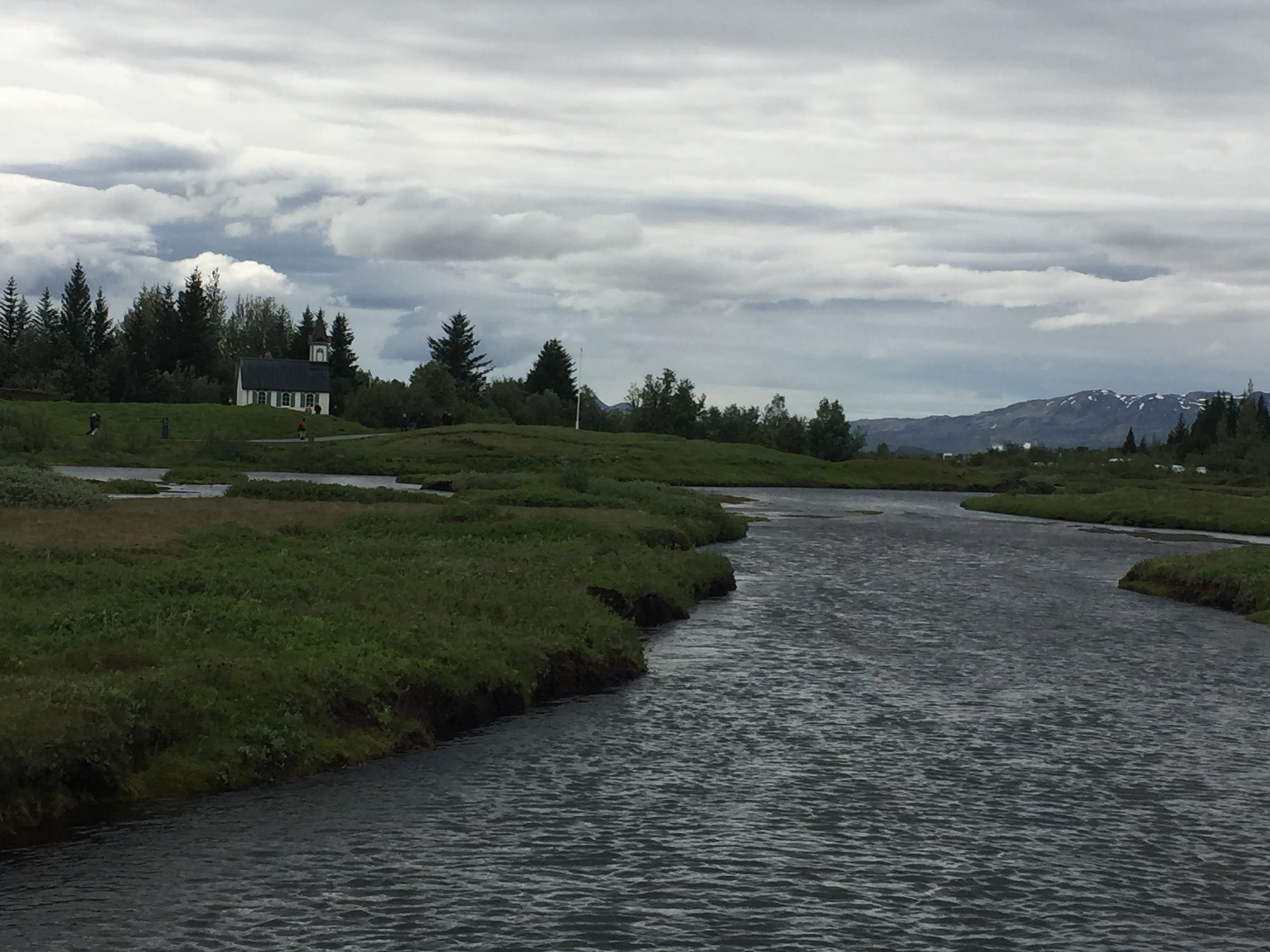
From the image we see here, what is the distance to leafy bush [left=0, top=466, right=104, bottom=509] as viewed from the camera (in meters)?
56.7

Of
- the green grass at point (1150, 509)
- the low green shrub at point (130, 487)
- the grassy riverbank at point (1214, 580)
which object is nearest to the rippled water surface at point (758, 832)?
the grassy riverbank at point (1214, 580)

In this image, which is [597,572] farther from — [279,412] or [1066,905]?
[279,412]

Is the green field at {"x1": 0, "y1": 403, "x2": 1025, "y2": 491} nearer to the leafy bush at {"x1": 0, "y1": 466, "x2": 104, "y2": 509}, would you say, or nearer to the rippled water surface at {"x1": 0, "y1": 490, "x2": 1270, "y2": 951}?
the leafy bush at {"x1": 0, "y1": 466, "x2": 104, "y2": 509}

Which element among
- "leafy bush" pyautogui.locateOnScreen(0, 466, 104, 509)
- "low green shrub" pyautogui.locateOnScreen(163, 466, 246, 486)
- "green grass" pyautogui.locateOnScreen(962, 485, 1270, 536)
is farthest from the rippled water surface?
"green grass" pyautogui.locateOnScreen(962, 485, 1270, 536)

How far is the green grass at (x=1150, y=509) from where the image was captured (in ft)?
373

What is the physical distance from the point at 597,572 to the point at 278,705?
2151 cm

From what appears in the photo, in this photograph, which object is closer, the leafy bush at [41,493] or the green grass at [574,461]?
the leafy bush at [41,493]

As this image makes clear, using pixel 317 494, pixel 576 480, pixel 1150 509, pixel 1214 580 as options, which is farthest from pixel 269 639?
pixel 1150 509

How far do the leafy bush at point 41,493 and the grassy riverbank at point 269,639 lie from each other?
6.91ft

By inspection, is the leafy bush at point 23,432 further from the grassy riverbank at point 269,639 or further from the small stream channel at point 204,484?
the grassy riverbank at point 269,639

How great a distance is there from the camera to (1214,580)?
58.0m

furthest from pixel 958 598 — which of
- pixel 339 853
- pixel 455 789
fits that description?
pixel 339 853

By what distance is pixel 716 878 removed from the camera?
20.2 meters

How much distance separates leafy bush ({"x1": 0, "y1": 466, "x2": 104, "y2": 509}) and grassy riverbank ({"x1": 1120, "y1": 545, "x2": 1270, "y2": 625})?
45829 millimetres
